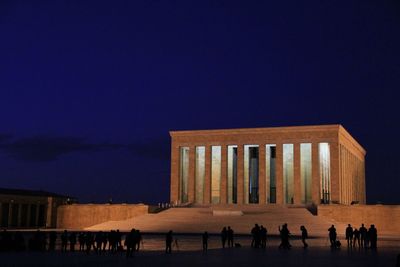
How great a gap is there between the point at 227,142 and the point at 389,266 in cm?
3746

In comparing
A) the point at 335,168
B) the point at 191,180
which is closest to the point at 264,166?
the point at 335,168

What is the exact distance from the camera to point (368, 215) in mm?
40656

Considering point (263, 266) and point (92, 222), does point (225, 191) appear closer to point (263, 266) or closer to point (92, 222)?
point (92, 222)

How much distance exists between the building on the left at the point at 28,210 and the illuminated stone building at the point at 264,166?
11.9 meters

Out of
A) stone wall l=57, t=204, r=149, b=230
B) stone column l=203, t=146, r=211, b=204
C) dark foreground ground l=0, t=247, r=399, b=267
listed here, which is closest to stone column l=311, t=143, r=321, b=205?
stone column l=203, t=146, r=211, b=204

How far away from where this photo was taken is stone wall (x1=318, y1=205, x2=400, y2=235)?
3981cm

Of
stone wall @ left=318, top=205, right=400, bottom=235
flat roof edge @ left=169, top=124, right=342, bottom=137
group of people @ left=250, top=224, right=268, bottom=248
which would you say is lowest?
group of people @ left=250, top=224, right=268, bottom=248

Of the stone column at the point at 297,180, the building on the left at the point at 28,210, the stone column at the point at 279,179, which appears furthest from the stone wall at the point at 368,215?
the building on the left at the point at 28,210

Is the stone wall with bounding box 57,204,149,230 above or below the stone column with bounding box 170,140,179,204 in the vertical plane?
below

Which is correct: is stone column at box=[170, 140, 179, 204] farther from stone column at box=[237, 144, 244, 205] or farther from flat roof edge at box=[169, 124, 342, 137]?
stone column at box=[237, 144, 244, 205]

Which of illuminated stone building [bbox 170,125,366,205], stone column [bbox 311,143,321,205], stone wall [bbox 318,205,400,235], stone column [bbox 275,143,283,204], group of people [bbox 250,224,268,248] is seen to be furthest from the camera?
stone column [bbox 275,143,283,204]

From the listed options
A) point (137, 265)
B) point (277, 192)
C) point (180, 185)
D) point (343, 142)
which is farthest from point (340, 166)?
point (137, 265)

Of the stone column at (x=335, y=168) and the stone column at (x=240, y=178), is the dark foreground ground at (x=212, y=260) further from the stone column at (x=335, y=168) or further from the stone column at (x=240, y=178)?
the stone column at (x=240, y=178)

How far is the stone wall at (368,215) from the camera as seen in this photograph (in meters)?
39.8
